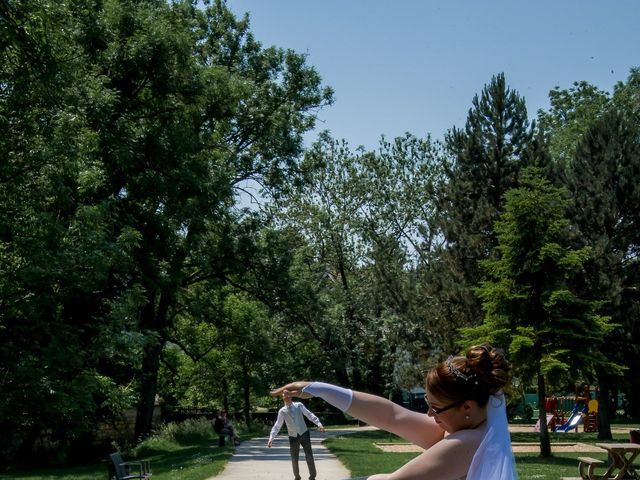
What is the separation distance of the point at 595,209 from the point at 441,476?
3044 cm

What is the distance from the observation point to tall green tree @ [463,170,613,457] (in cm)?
2220

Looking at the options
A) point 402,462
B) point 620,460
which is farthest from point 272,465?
point 620,460

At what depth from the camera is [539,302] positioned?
22891mm

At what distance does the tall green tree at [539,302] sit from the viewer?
22.2m

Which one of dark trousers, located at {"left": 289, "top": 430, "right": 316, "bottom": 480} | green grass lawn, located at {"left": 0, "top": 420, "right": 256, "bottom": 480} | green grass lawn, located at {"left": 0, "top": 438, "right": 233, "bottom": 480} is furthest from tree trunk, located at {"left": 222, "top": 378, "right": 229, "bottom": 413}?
dark trousers, located at {"left": 289, "top": 430, "right": 316, "bottom": 480}

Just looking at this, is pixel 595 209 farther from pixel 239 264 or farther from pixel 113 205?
pixel 113 205

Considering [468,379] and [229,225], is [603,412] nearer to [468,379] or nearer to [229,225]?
[229,225]

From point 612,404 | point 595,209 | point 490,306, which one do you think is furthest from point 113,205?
point 612,404

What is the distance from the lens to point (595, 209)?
31469 mm

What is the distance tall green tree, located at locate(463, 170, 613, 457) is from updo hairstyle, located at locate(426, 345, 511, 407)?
19303 millimetres

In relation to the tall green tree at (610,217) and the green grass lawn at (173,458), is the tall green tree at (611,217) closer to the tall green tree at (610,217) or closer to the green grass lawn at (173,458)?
the tall green tree at (610,217)

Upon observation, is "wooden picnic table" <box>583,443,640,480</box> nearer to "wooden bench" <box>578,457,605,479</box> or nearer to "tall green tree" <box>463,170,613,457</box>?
"wooden bench" <box>578,457,605,479</box>

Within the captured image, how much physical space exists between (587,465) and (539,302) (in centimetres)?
641

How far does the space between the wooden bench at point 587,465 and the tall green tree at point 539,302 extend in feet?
16.9
